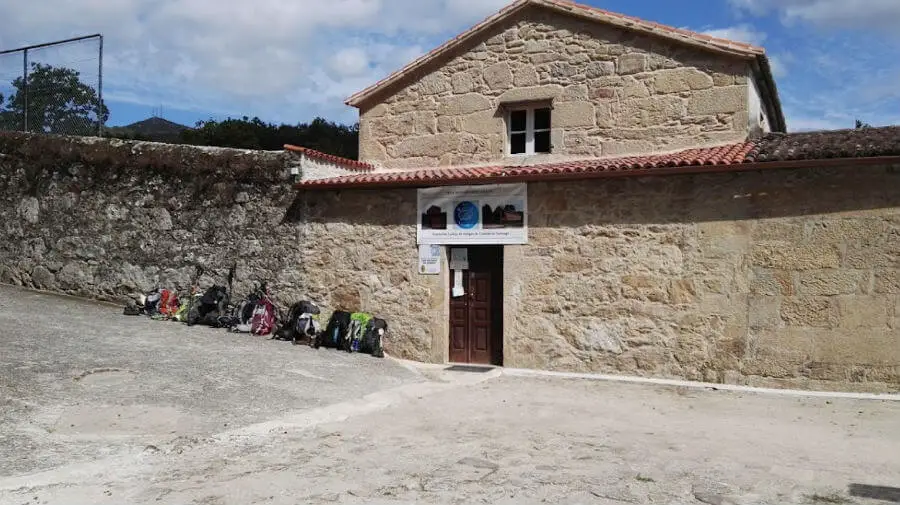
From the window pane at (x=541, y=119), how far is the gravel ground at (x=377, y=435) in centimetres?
492

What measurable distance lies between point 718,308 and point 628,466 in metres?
4.63

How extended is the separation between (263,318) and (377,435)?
5.80 meters

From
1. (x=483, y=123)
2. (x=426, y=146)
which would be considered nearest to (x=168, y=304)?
(x=426, y=146)

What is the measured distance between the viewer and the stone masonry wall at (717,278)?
8.58 metres

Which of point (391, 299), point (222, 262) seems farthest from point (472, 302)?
point (222, 262)

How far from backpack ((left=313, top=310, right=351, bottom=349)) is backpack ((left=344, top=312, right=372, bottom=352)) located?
0.25 ft

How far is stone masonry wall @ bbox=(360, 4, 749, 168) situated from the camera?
1123 cm

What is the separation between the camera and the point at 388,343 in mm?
11398

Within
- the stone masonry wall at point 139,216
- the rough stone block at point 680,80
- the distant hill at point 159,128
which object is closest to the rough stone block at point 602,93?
the rough stone block at point 680,80

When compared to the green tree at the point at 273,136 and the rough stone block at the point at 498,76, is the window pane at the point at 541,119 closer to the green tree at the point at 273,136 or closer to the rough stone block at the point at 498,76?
the rough stone block at the point at 498,76

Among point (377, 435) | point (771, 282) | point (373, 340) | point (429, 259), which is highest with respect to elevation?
point (429, 259)

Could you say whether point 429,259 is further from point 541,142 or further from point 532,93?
point 532,93

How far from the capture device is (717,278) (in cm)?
933

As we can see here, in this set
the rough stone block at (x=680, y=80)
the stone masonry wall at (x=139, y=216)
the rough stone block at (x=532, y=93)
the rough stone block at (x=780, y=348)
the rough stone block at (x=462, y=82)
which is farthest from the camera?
the rough stone block at (x=462, y=82)
